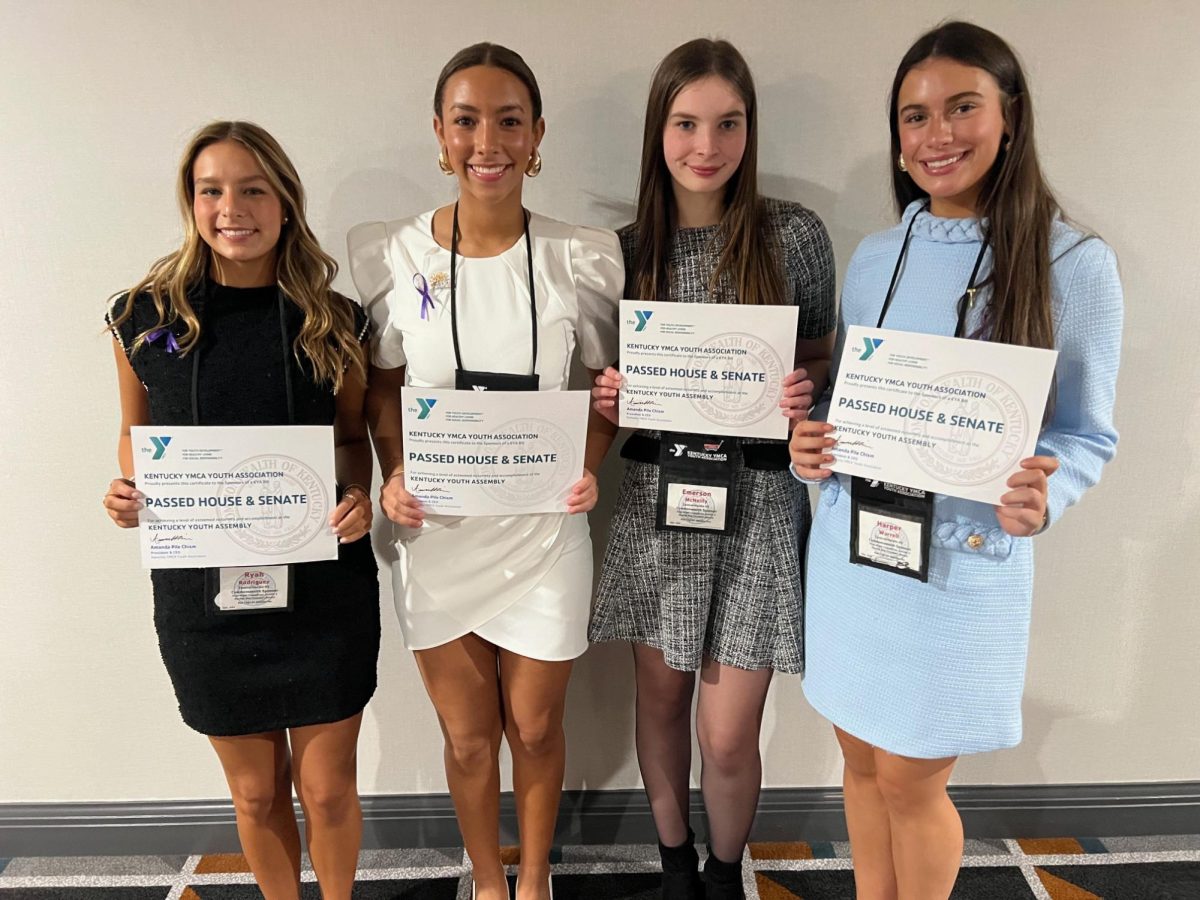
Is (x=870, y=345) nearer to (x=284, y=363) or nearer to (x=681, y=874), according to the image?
(x=284, y=363)

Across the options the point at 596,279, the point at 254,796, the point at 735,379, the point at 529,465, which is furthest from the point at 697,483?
the point at 254,796

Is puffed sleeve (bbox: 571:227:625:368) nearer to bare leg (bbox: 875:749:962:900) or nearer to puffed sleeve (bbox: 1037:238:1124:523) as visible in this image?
puffed sleeve (bbox: 1037:238:1124:523)

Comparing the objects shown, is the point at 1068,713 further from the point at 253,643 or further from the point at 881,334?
the point at 253,643

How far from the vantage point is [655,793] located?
6.00 ft

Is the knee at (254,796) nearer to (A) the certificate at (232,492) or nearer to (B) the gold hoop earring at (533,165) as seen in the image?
(A) the certificate at (232,492)

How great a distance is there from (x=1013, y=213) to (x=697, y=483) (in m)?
0.71

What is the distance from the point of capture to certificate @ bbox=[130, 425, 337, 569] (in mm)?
1366

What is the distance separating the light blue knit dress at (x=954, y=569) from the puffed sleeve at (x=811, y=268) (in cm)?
11

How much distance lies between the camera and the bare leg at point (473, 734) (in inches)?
63.1

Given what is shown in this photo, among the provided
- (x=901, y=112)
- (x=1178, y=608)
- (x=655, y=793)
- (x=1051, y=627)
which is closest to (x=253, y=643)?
(x=655, y=793)

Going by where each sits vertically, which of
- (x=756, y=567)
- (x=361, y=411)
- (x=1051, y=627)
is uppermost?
(x=361, y=411)

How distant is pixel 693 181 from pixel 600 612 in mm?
892

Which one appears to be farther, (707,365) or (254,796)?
(254,796)

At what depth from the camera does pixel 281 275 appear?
1.42 m
